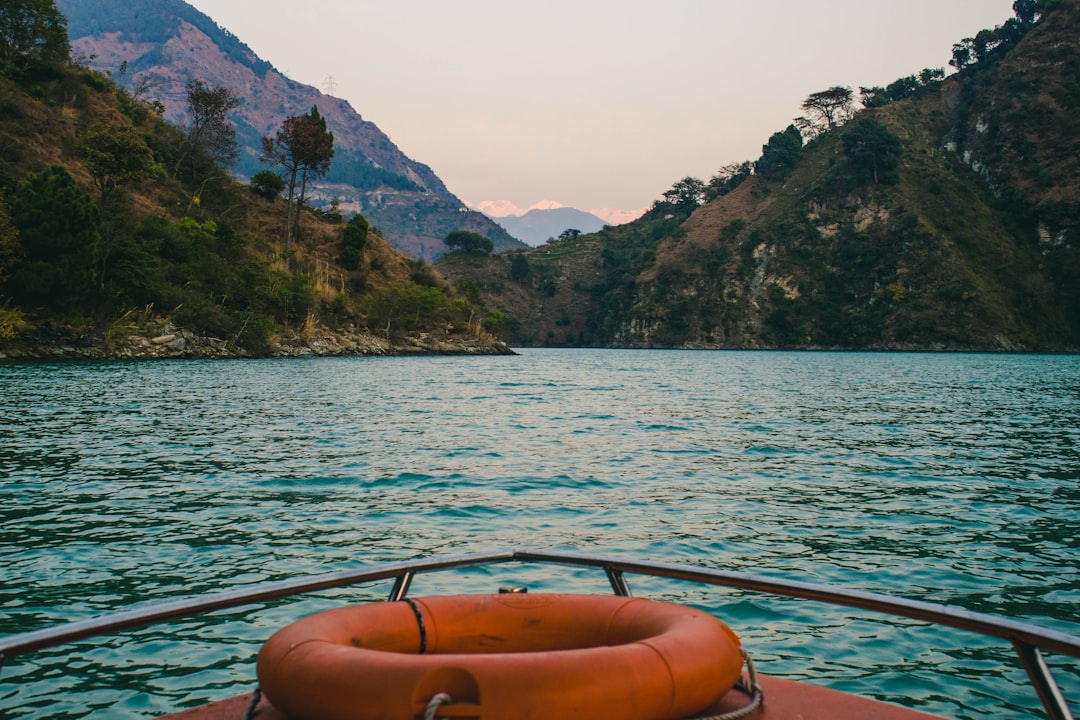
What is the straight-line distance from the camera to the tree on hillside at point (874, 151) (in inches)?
4715

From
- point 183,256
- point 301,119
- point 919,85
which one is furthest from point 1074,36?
point 183,256

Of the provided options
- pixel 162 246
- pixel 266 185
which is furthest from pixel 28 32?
pixel 266 185

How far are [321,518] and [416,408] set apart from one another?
51.8ft

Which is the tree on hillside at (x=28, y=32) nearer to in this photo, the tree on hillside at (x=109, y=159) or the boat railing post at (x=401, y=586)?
the tree on hillside at (x=109, y=159)

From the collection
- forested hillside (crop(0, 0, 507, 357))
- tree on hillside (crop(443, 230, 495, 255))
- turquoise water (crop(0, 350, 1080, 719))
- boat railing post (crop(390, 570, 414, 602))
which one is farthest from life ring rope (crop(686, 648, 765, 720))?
tree on hillside (crop(443, 230, 495, 255))

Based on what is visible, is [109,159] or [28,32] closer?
[109,159]

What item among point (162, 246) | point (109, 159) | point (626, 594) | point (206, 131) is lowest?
point (626, 594)

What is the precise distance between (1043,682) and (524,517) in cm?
825

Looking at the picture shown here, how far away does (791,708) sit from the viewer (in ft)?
10.6

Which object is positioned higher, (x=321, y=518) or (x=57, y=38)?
(x=57, y=38)

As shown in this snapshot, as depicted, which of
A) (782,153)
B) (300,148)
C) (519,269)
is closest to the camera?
A: (300,148)

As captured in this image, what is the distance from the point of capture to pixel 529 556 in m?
4.05

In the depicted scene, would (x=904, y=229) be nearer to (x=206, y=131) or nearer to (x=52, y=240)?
(x=206, y=131)

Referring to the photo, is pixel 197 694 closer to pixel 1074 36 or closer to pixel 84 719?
pixel 84 719
